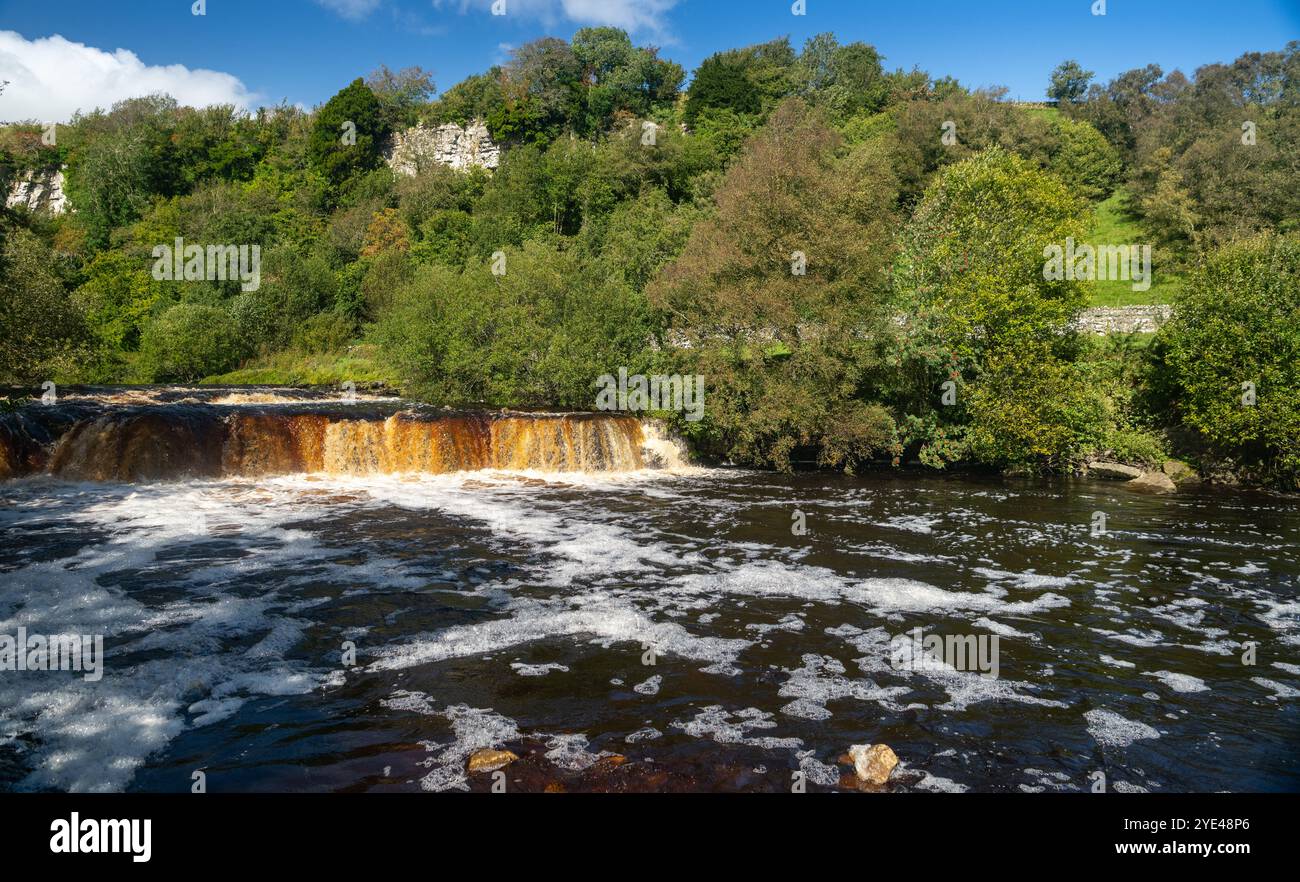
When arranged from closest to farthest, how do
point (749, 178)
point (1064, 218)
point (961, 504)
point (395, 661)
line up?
point (395, 661)
point (961, 504)
point (749, 178)
point (1064, 218)

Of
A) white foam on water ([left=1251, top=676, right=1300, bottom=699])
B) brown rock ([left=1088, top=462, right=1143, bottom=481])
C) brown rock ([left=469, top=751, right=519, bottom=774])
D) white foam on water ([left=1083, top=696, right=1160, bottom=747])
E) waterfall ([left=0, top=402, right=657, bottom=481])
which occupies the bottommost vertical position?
white foam on water ([left=1083, top=696, right=1160, bottom=747])

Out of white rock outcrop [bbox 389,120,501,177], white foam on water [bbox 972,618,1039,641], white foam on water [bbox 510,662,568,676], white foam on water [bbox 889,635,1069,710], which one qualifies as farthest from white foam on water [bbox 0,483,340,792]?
white rock outcrop [bbox 389,120,501,177]

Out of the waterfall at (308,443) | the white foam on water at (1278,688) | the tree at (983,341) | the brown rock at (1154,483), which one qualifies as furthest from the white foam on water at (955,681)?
the brown rock at (1154,483)

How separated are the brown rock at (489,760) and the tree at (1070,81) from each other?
87342 millimetres

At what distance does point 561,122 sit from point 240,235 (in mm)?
34220

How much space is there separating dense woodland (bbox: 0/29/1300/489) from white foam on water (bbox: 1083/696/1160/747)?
Result: 1511 centimetres

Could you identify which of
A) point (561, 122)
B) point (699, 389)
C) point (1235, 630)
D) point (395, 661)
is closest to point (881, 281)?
point (699, 389)

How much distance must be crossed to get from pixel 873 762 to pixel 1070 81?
3500 inches

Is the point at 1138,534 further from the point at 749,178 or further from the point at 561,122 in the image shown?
the point at 561,122

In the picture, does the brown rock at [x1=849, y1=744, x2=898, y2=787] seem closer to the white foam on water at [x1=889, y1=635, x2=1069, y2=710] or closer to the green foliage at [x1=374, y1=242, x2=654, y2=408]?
the white foam on water at [x1=889, y1=635, x2=1069, y2=710]

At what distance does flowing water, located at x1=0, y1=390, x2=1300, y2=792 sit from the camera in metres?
6.47

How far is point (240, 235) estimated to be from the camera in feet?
193

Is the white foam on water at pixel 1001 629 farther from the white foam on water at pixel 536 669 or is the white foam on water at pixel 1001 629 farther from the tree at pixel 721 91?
the tree at pixel 721 91

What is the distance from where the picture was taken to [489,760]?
6.24m
